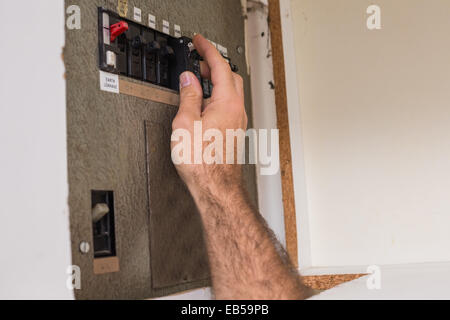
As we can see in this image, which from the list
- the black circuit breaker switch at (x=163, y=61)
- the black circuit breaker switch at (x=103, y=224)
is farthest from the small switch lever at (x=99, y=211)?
the black circuit breaker switch at (x=163, y=61)

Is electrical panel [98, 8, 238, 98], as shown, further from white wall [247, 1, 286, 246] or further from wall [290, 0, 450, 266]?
wall [290, 0, 450, 266]

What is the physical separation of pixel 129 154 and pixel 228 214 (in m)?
0.20

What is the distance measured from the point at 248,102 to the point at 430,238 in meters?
0.54

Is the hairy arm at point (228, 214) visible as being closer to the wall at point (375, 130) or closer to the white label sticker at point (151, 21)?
the white label sticker at point (151, 21)

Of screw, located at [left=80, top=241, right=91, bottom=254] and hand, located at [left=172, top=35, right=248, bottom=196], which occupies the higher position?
hand, located at [left=172, top=35, right=248, bottom=196]

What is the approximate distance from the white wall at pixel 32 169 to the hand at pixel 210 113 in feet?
1.11

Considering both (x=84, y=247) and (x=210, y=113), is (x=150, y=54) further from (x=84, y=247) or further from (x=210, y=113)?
(x=84, y=247)

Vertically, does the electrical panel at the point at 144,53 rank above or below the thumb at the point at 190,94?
above

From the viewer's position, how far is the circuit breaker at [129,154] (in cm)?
82

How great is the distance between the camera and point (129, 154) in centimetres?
91

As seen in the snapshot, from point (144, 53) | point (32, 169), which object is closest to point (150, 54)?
point (144, 53)

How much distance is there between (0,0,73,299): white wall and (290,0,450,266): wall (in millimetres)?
827

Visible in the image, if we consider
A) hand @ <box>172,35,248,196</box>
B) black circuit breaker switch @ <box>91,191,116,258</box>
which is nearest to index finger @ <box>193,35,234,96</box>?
hand @ <box>172,35,248,196</box>

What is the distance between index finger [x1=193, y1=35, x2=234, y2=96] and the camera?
1011mm
